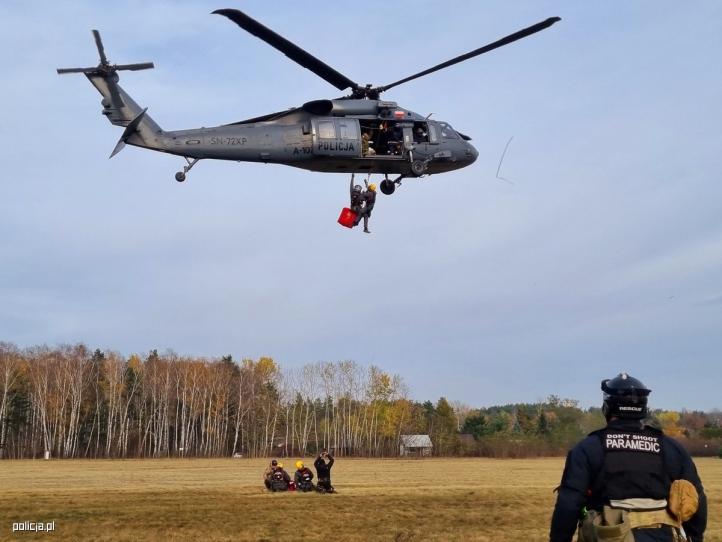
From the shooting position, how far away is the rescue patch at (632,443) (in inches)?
203

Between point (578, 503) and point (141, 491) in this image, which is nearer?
point (578, 503)

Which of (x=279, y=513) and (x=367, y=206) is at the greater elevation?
(x=367, y=206)

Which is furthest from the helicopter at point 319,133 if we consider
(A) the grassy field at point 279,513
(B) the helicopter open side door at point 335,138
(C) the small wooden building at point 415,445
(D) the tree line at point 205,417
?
(C) the small wooden building at point 415,445

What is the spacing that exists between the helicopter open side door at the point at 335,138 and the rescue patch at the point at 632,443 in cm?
1347

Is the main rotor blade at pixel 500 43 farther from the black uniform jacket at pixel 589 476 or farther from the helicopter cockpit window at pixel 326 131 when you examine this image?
the black uniform jacket at pixel 589 476

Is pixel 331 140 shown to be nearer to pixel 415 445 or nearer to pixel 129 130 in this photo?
pixel 129 130

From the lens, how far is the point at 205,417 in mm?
86812

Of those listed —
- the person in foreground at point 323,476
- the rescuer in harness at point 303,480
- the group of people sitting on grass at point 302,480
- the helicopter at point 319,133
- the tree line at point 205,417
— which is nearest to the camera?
the helicopter at point 319,133

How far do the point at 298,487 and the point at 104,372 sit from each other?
208ft

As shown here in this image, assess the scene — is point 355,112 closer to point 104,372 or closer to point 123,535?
point 123,535

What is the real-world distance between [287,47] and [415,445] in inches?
3179

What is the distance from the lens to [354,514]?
19.6m

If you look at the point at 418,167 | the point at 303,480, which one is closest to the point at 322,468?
the point at 303,480

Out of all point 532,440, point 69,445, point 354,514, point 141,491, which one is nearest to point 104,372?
point 69,445
